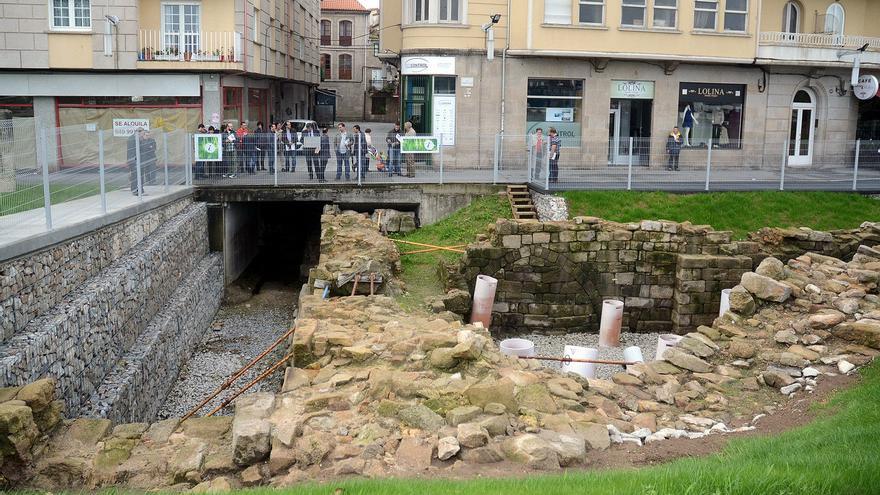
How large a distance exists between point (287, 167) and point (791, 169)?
1569 centimetres

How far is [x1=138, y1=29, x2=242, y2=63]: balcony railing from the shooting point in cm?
2811

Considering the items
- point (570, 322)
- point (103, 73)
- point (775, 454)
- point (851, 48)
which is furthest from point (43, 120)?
point (851, 48)

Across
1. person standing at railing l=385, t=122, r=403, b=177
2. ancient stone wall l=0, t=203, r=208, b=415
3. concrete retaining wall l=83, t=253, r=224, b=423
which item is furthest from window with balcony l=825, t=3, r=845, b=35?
ancient stone wall l=0, t=203, r=208, b=415

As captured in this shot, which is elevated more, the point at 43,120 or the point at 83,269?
the point at 43,120

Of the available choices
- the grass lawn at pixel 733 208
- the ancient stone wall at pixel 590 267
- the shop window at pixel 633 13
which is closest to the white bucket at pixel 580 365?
the ancient stone wall at pixel 590 267

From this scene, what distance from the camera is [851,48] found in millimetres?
31547

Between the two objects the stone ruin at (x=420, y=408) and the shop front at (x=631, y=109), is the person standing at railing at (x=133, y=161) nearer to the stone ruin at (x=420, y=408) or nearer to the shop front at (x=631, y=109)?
the stone ruin at (x=420, y=408)

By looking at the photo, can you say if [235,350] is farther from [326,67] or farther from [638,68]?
[326,67]

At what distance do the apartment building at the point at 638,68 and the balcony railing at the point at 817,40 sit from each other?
0.15ft

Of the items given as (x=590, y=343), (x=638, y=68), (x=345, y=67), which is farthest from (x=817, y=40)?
(x=345, y=67)

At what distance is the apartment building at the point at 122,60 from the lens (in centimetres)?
2759

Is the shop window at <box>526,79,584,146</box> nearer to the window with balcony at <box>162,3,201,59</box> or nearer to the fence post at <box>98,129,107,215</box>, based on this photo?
the window with balcony at <box>162,3,201,59</box>

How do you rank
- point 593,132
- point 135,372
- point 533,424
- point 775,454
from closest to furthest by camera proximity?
1. point 775,454
2. point 533,424
3. point 135,372
4. point 593,132

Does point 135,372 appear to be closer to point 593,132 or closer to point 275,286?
point 275,286
